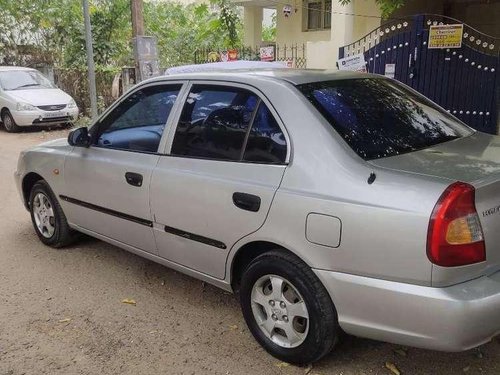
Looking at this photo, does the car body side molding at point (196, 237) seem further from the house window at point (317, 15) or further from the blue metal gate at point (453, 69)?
the house window at point (317, 15)

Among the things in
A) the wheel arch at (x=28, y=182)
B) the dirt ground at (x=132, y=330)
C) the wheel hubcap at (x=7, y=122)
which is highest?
the wheel arch at (x=28, y=182)

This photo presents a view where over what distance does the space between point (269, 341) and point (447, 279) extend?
3.81 ft

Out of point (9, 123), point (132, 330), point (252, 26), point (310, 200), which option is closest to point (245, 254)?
point (310, 200)

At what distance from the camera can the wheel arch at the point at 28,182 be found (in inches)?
193

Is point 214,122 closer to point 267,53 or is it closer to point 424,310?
point 424,310

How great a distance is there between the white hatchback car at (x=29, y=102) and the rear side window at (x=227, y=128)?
1032 centimetres

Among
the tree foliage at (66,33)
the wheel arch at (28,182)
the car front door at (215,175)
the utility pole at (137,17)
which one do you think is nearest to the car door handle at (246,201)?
the car front door at (215,175)

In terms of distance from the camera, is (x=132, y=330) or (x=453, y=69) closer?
(x=132, y=330)

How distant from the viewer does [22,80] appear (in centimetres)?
1357

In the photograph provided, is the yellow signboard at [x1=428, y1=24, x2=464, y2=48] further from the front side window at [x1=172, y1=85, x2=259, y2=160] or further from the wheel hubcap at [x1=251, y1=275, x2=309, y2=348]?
the wheel hubcap at [x1=251, y1=275, x2=309, y2=348]

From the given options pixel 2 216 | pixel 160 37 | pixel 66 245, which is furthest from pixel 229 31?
pixel 66 245

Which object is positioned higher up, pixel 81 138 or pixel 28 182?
pixel 81 138

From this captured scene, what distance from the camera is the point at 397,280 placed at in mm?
2420

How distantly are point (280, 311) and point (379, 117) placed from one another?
1261 millimetres
